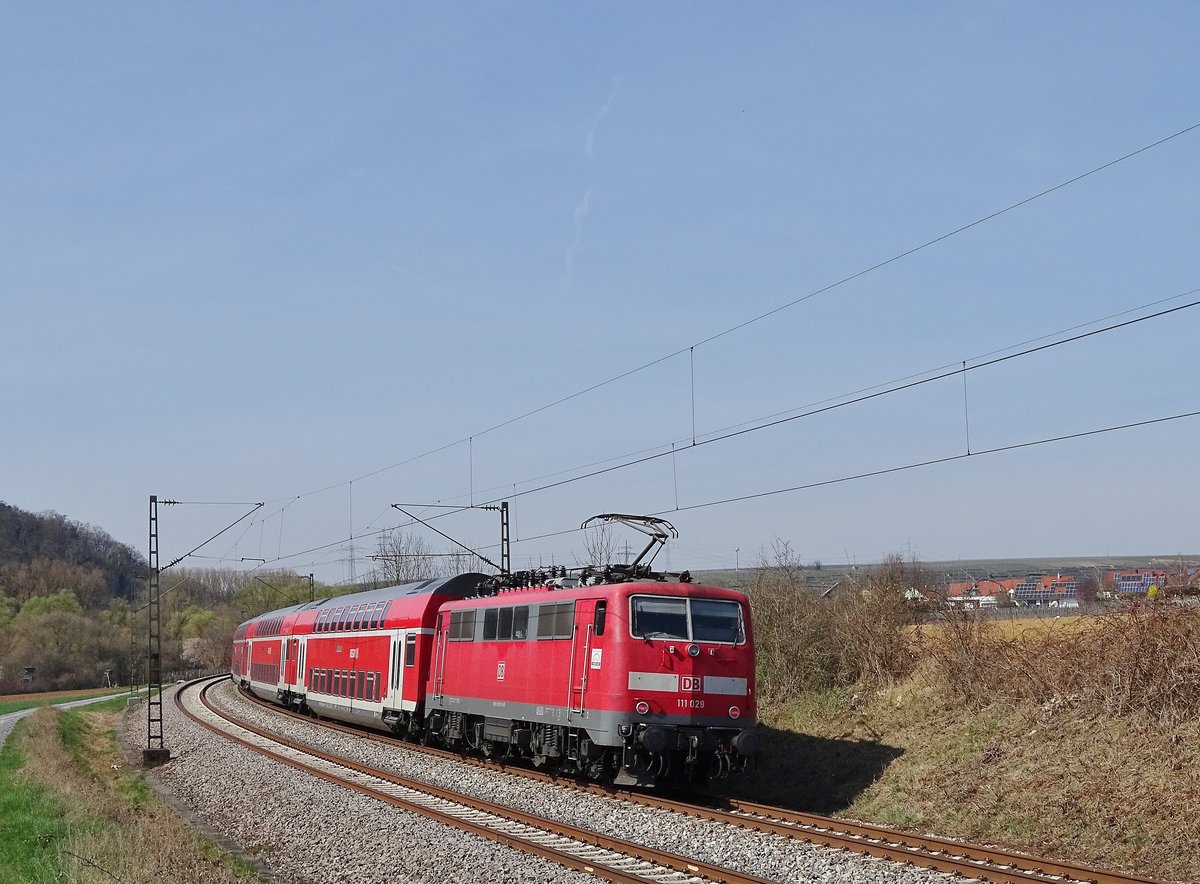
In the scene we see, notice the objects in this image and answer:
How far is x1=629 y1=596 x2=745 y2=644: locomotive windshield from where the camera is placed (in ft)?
64.4

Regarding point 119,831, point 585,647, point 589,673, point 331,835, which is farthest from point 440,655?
point 119,831

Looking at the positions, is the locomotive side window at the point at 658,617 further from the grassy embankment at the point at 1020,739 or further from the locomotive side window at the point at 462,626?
the locomotive side window at the point at 462,626

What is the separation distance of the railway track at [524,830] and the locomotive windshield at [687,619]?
366 centimetres

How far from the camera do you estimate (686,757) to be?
1933 cm

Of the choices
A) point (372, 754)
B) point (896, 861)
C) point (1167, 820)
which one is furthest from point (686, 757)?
point (372, 754)

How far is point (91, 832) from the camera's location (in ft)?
53.8

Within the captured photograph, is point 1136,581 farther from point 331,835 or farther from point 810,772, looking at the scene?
point 331,835

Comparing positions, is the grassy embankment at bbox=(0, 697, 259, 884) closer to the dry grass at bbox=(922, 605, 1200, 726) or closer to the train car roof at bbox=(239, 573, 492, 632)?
the train car roof at bbox=(239, 573, 492, 632)

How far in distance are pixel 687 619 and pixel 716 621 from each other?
1.95 ft

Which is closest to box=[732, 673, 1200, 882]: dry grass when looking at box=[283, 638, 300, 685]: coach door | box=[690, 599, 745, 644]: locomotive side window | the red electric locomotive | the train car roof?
the red electric locomotive

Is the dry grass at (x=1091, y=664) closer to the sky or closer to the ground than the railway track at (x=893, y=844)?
closer to the sky

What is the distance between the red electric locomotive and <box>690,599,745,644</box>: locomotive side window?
21 millimetres

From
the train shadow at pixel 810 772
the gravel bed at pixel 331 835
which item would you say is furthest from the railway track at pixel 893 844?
the gravel bed at pixel 331 835

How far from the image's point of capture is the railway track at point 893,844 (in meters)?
12.1
